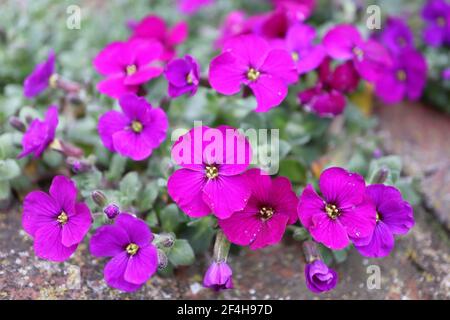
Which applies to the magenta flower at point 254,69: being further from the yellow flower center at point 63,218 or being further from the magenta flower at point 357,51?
the yellow flower center at point 63,218

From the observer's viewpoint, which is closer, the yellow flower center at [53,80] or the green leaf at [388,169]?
the green leaf at [388,169]

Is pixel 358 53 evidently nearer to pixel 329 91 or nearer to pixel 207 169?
pixel 329 91

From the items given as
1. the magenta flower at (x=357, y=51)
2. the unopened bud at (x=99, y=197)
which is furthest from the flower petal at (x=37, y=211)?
the magenta flower at (x=357, y=51)

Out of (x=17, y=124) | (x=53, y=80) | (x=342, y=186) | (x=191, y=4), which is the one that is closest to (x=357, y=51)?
(x=342, y=186)

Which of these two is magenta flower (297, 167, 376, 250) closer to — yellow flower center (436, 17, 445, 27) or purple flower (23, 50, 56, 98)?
purple flower (23, 50, 56, 98)

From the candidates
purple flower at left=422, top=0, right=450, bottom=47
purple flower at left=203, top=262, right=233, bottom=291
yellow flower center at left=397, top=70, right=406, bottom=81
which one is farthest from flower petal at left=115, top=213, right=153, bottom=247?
purple flower at left=422, top=0, right=450, bottom=47

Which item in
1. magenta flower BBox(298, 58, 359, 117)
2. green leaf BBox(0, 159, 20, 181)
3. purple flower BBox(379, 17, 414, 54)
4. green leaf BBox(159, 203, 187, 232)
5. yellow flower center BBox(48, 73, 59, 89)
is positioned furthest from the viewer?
purple flower BBox(379, 17, 414, 54)
